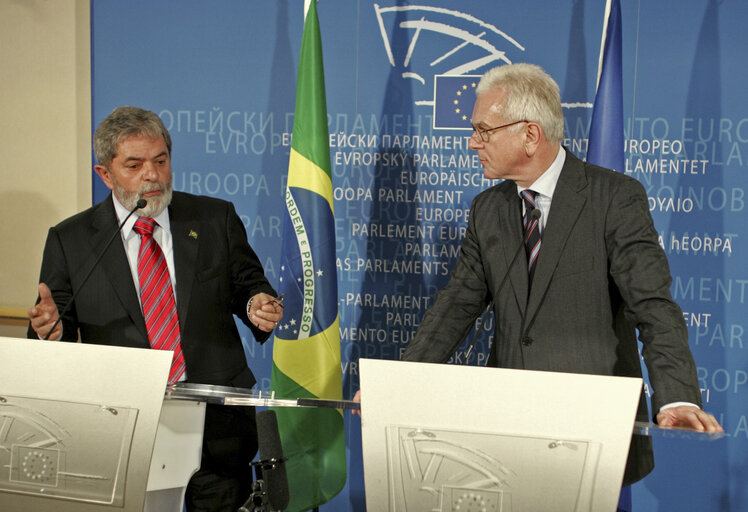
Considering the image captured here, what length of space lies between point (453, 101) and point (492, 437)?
2600mm

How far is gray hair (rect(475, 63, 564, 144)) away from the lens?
7.51ft

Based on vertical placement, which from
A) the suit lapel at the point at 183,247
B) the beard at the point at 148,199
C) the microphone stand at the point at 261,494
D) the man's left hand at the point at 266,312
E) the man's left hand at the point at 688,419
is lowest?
the microphone stand at the point at 261,494

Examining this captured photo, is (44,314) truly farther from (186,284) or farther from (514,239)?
(514,239)

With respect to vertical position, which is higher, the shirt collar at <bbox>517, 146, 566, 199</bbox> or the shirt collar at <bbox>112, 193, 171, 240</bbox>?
the shirt collar at <bbox>517, 146, 566, 199</bbox>

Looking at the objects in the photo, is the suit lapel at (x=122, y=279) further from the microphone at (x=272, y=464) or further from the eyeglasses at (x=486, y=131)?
the eyeglasses at (x=486, y=131)

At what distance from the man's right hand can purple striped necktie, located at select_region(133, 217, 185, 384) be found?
1.12ft

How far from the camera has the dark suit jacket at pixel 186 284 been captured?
2391mm

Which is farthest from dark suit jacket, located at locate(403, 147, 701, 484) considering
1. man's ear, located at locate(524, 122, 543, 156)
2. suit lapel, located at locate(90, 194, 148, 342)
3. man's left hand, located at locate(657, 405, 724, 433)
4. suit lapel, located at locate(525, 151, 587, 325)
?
suit lapel, located at locate(90, 194, 148, 342)

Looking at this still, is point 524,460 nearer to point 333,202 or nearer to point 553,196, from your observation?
point 553,196

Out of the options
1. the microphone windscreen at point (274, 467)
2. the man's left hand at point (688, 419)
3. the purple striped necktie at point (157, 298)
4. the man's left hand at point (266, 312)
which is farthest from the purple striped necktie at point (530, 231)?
the purple striped necktie at point (157, 298)

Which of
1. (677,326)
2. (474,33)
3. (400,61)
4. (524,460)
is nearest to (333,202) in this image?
(400,61)

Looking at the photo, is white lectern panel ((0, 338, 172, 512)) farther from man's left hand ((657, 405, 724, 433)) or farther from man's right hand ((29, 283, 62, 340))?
man's left hand ((657, 405, 724, 433))

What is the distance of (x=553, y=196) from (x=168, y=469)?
1.42m

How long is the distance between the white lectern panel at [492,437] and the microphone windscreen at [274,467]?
197 mm
